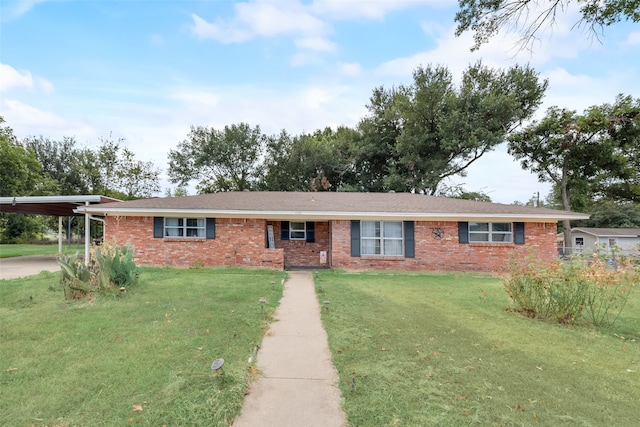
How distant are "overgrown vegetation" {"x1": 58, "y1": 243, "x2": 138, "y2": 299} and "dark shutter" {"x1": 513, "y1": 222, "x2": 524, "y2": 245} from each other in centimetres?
1272

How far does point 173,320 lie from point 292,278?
5179mm

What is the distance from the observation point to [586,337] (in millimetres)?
4738

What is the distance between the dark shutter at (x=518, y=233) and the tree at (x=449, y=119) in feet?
35.0

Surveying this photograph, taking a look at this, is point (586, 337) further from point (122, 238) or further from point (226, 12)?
point (122, 238)

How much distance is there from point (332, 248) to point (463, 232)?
5.03m

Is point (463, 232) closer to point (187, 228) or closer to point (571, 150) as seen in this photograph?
point (187, 228)

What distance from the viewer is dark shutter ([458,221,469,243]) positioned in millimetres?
12000

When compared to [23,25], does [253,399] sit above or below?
below

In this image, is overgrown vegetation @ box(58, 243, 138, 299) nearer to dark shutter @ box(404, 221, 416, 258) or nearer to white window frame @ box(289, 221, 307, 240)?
white window frame @ box(289, 221, 307, 240)

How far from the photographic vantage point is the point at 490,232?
39.7ft

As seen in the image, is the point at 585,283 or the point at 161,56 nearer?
the point at 585,283

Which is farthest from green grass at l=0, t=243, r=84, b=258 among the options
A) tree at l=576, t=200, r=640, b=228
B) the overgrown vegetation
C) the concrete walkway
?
tree at l=576, t=200, r=640, b=228

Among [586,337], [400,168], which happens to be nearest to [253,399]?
[586,337]

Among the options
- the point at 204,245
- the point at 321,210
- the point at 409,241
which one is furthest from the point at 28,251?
the point at 409,241
